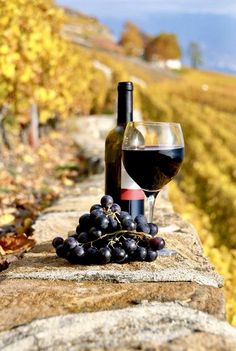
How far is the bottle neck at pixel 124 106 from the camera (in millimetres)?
2586

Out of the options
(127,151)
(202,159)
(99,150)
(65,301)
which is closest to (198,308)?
(65,301)

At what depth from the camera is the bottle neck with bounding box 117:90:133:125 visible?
259cm

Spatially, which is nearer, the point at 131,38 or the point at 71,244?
the point at 71,244

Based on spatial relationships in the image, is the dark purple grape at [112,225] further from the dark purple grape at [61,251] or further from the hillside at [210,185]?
the hillside at [210,185]

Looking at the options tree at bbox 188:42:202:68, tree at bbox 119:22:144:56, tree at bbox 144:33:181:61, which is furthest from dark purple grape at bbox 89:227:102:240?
tree at bbox 188:42:202:68

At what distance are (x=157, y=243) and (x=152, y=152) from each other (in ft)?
0.97

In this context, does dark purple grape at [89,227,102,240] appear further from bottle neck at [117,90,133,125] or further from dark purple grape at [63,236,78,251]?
bottle neck at [117,90,133,125]

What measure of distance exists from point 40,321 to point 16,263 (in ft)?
2.22

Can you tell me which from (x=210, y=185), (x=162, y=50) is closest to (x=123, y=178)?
(x=210, y=185)

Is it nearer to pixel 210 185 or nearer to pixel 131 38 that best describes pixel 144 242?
pixel 210 185

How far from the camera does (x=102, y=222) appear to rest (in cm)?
213

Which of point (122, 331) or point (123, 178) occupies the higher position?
point (123, 178)

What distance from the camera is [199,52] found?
102000 millimetres

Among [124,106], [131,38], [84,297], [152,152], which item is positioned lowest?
[84,297]
